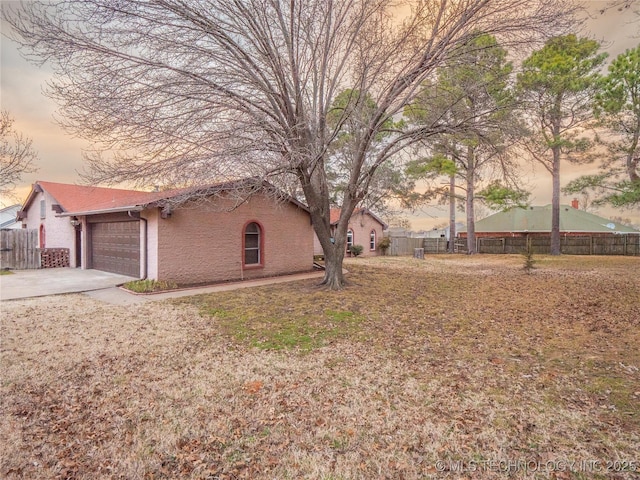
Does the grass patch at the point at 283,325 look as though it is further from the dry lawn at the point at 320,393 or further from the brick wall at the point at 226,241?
the brick wall at the point at 226,241

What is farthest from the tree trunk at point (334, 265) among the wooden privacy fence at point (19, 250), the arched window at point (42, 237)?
the arched window at point (42, 237)

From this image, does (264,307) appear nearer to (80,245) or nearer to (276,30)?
(276,30)

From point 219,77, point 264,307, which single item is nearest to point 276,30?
point 219,77

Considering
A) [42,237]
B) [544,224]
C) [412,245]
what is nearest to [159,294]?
[42,237]

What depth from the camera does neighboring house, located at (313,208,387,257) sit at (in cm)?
2402

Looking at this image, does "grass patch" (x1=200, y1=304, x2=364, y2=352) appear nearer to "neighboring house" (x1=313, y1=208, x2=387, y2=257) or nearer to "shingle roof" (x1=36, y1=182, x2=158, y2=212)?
"shingle roof" (x1=36, y1=182, x2=158, y2=212)

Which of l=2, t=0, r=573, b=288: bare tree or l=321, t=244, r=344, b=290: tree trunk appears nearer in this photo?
l=2, t=0, r=573, b=288: bare tree

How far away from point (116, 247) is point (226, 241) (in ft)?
15.2

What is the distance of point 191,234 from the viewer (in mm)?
11102

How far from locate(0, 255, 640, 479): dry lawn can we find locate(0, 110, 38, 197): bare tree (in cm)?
563

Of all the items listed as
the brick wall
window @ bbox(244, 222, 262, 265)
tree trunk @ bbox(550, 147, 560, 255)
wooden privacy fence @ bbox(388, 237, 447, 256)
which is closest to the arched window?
the brick wall

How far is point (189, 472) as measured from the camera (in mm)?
2654

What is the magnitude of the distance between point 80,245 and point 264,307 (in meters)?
12.6

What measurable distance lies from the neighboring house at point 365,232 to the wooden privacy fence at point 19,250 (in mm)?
15257
